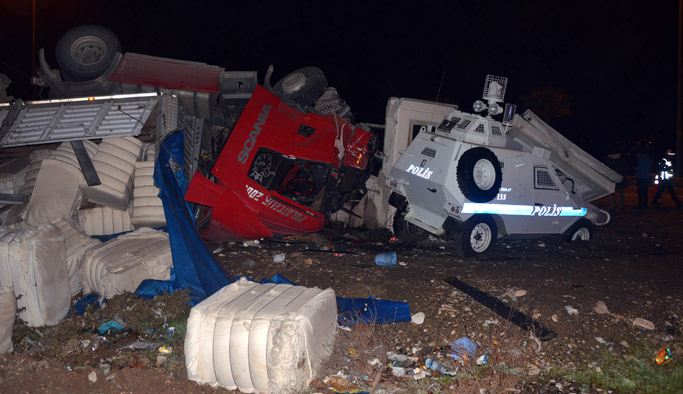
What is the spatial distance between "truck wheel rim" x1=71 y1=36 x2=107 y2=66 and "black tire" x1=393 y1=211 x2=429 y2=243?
587cm

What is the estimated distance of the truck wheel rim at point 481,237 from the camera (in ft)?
25.0

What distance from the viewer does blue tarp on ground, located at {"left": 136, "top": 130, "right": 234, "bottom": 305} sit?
521 cm

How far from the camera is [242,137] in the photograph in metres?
6.94

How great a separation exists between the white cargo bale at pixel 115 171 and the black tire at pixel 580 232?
747 centimetres

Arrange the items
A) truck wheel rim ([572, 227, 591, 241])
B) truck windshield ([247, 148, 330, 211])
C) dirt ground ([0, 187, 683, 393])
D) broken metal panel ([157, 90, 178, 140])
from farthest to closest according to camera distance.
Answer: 1. truck wheel rim ([572, 227, 591, 241])
2. truck windshield ([247, 148, 330, 211])
3. broken metal panel ([157, 90, 178, 140])
4. dirt ground ([0, 187, 683, 393])

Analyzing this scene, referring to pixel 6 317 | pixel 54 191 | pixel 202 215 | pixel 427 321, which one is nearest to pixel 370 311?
pixel 427 321

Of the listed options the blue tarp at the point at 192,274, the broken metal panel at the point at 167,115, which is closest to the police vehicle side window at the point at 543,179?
the blue tarp at the point at 192,274

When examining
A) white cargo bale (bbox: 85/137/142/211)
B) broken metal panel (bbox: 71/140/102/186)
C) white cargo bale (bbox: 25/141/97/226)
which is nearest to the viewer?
white cargo bale (bbox: 25/141/97/226)

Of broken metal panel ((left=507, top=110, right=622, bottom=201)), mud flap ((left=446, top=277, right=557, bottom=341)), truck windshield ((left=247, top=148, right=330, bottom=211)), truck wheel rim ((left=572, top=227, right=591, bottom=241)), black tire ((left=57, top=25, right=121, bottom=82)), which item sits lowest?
mud flap ((left=446, top=277, right=557, bottom=341))

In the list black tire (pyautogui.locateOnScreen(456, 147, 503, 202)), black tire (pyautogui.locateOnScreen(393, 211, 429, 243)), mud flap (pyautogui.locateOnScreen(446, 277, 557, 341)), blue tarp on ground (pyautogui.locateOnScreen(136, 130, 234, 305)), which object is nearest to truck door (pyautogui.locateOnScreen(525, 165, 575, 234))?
black tire (pyautogui.locateOnScreen(456, 147, 503, 202))

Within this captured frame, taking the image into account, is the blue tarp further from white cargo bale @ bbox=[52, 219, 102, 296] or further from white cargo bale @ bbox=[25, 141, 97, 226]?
white cargo bale @ bbox=[25, 141, 97, 226]

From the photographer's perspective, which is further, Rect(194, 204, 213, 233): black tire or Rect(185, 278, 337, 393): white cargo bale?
Rect(194, 204, 213, 233): black tire

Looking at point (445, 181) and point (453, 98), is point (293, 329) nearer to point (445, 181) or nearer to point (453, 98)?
point (445, 181)

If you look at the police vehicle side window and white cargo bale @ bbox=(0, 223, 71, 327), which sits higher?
the police vehicle side window
